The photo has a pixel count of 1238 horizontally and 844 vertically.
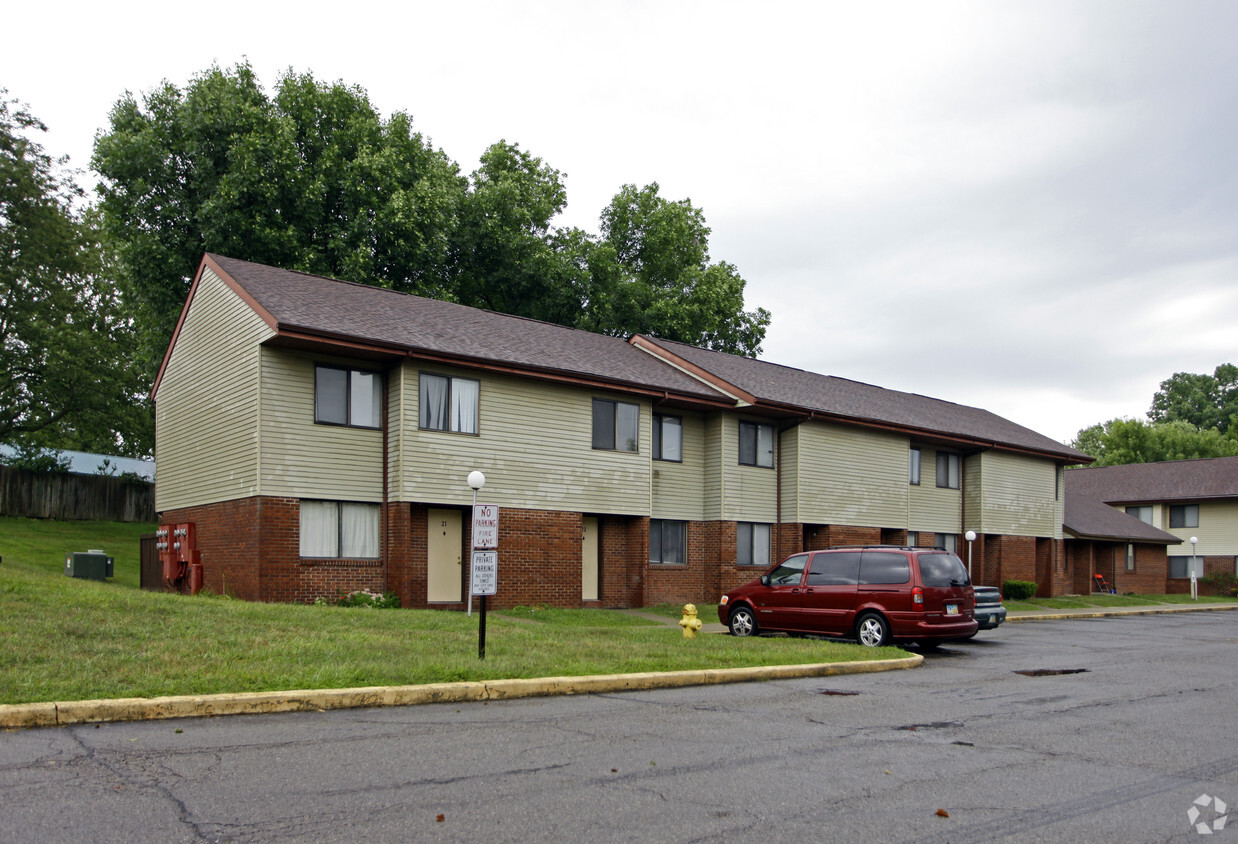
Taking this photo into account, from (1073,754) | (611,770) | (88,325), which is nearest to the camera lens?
(611,770)

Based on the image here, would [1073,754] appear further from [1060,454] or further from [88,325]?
[88,325]

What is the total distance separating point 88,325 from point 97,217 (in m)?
5.47

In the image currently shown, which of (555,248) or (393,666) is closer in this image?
(393,666)

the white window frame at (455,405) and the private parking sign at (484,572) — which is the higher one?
the white window frame at (455,405)

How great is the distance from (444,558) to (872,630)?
9.82 m

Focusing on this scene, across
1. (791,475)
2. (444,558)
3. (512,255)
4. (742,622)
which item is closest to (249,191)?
(512,255)

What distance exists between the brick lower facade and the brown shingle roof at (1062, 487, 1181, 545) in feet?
46.9

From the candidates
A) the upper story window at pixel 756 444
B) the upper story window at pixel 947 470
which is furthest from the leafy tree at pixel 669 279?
the upper story window at pixel 756 444

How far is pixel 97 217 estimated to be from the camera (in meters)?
41.9

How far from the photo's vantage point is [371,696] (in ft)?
33.0

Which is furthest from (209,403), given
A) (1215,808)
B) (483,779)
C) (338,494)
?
(1215,808)

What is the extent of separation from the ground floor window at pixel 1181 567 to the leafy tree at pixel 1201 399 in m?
62.7

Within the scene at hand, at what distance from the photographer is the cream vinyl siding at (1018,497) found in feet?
123

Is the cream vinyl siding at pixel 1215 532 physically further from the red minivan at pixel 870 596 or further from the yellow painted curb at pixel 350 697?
the yellow painted curb at pixel 350 697
